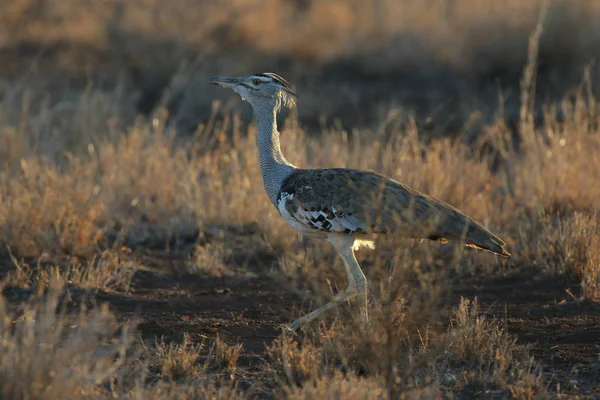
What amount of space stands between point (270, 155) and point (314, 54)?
896 centimetres

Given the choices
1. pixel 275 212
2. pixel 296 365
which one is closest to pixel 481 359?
pixel 296 365

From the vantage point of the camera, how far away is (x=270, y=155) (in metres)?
5.52

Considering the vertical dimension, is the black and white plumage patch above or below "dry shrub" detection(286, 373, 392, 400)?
above

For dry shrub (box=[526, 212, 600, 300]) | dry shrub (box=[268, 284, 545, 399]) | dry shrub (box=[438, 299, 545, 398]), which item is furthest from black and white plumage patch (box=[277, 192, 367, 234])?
dry shrub (box=[526, 212, 600, 300])

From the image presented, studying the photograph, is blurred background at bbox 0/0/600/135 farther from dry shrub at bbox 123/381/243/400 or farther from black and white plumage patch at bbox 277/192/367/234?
dry shrub at bbox 123/381/243/400

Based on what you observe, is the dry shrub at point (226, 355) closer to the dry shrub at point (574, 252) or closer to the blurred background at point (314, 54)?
the dry shrub at point (574, 252)

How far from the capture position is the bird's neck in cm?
542

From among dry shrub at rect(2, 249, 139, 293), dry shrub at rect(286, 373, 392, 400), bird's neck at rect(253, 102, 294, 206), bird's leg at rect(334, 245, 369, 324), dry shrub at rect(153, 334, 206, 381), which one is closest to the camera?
dry shrub at rect(286, 373, 392, 400)

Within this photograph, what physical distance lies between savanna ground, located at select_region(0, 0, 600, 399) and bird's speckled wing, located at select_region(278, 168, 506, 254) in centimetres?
17

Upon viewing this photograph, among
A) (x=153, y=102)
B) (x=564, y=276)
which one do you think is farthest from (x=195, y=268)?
Answer: (x=153, y=102)

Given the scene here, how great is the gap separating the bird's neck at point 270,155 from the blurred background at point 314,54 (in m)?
6.04

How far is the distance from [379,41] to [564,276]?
28.6 ft

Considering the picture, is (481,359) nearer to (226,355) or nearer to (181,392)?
(226,355)

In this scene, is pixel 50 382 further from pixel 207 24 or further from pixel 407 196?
pixel 207 24
